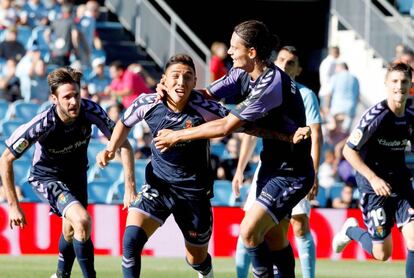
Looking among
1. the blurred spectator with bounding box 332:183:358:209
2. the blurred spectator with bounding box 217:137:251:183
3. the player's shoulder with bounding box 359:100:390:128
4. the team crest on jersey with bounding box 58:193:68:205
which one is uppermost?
the player's shoulder with bounding box 359:100:390:128

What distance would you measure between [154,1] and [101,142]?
21.5ft

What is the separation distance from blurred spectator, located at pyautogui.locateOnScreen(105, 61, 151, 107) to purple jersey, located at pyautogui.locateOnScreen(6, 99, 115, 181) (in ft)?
27.5

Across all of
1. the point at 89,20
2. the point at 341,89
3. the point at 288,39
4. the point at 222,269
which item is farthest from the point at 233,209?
the point at 288,39

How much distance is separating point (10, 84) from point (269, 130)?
10.9 meters

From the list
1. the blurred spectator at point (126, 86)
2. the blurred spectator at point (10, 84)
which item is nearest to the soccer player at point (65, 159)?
the blurred spectator at point (126, 86)

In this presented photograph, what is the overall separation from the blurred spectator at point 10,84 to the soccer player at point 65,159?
344 inches

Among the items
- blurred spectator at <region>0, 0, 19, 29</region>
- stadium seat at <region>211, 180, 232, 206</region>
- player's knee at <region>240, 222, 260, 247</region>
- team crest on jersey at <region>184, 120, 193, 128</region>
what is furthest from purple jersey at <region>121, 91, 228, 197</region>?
blurred spectator at <region>0, 0, 19, 29</region>

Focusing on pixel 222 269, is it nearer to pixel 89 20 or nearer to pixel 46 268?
pixel 46 268

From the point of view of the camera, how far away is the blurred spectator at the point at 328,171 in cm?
1886

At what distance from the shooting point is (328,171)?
62.5 ft

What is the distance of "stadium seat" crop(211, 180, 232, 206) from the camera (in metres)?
18.3

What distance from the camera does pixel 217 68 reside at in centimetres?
2077

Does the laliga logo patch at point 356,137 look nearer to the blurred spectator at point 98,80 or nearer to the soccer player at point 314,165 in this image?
the soccer player at point 314,165

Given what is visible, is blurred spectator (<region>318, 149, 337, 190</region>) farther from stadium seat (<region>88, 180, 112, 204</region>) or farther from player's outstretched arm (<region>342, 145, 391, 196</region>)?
player's outstretched arm (<region>342, 145, 391, 196</region>)
